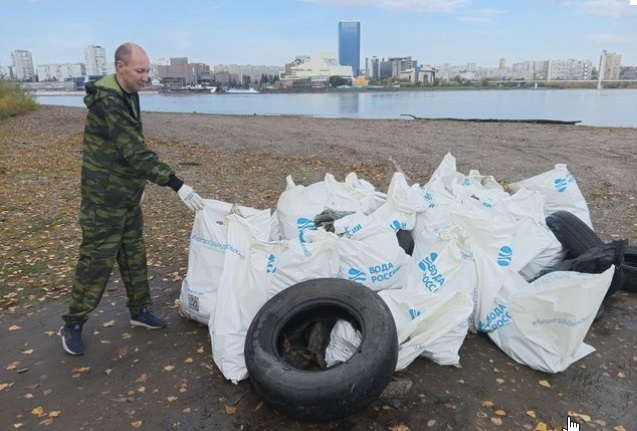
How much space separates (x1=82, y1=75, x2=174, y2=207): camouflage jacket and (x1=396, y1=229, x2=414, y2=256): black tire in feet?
6.10

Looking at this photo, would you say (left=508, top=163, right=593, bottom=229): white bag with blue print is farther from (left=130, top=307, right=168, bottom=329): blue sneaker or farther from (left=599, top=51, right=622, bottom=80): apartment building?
(left=599, top=51, right=622, bottom=80): apartment building

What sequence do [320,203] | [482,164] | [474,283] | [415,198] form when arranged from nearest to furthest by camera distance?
[474,283]
[415,198]
[320,203]
[482,164]

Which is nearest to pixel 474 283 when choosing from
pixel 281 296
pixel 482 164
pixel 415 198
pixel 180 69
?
pixel 415 198

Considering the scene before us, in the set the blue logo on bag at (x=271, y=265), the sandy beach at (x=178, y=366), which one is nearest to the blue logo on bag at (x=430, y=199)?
the sandy beach at (x=178, y=366)

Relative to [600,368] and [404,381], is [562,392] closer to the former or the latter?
[600,368]

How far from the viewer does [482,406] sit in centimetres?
254

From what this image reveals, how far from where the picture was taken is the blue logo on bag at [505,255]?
→ 325cm

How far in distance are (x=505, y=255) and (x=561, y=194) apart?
1.62 metres

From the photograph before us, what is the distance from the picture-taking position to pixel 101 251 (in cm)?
295

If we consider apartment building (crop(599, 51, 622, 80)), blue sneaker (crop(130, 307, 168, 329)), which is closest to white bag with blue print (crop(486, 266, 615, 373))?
blue sneaker (crop(130, 307, 168, 329))

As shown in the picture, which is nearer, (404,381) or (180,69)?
(404,381)

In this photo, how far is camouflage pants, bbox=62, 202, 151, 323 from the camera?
9.50 ft

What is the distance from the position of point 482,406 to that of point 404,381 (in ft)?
1.41

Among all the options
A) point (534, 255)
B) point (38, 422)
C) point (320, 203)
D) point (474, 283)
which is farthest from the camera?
point (320, 203)
